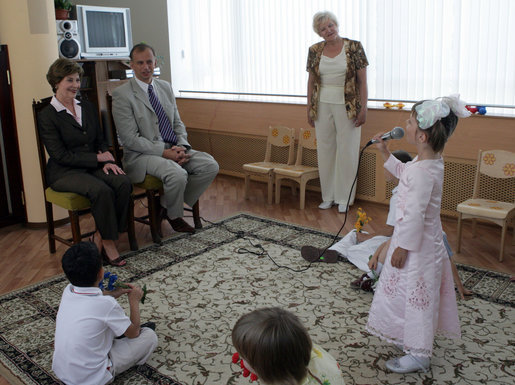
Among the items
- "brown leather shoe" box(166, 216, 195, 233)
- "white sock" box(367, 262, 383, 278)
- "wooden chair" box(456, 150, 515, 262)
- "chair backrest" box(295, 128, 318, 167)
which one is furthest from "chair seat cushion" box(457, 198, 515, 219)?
"brown leather shoe" box(166, 216, 195, 233)

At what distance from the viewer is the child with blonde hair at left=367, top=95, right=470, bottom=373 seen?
221 cm

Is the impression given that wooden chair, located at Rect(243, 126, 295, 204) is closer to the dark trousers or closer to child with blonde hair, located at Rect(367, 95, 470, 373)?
the dark trousers

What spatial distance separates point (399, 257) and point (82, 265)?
4.19 feet

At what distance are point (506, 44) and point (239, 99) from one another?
278 centimetres

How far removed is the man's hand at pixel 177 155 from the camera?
4266 mm

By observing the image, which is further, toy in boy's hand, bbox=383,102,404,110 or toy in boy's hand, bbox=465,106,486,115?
toy in boy's hand, bbox=383,102,404,110

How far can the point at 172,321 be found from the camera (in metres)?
2.94

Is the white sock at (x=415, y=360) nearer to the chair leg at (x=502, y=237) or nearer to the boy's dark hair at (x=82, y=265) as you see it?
A: the boy's dark hair at (x=82, y=265)

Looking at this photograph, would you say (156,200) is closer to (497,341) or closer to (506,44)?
→ (497,341)

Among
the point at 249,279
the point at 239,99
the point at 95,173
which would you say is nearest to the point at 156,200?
the point at 95,173

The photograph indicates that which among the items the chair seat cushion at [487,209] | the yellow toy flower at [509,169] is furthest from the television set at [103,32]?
the yellow toy flower at [509,169]

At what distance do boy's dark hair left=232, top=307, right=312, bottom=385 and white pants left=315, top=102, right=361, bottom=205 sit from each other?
140 inches

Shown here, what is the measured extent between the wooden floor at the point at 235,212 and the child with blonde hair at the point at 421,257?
4.58ft

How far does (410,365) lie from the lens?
7.91ft
